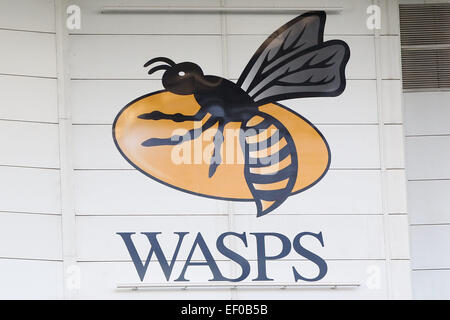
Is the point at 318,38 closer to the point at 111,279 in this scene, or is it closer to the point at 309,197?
the point at 309,197

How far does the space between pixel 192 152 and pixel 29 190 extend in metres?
1.26

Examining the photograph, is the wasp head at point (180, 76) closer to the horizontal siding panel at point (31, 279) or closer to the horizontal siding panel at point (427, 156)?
the horizontal siding panel at point (31, 279)

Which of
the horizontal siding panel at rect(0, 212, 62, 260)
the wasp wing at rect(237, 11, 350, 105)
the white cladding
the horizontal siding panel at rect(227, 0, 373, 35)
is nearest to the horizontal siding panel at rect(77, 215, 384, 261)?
the white cladding

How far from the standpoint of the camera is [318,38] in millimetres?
8633

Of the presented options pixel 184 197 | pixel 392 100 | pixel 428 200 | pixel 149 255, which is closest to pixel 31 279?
pixel 149 255

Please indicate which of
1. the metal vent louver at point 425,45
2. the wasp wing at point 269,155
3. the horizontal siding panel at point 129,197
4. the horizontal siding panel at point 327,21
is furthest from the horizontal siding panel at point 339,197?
the horizontal siding panel at point 327,21

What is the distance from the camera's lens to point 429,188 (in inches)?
352

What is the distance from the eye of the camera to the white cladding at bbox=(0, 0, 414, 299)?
834cm

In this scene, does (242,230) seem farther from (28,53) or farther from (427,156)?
(28,53)

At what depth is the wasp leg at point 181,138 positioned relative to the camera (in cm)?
852

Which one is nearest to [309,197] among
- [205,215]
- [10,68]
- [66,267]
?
[205,215]

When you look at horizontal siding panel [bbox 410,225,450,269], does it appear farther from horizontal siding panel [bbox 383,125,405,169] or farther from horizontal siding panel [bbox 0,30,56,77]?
horizontal siding panel [bbox 0,30,56,77]
